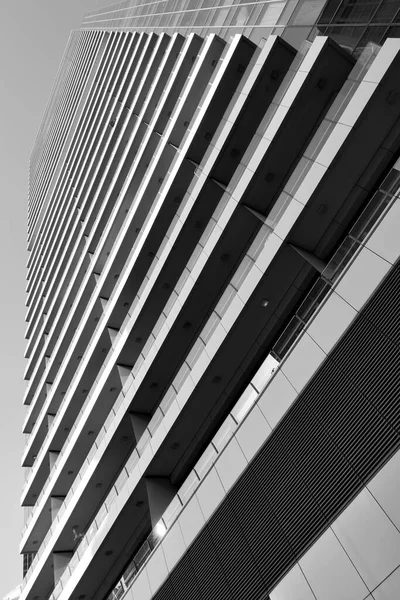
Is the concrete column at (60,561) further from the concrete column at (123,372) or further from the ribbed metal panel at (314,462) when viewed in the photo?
the ribbed metal panel at (314,462)

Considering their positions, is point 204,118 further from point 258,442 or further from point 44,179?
point 44,179

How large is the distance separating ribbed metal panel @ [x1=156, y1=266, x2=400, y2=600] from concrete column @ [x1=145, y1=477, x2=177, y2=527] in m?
3.62

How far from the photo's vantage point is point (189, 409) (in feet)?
48.0

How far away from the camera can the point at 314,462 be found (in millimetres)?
9180

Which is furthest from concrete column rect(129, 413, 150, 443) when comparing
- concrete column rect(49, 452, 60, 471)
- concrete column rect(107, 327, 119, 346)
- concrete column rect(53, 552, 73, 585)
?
concrete column rect(49, 452, 60, 471)

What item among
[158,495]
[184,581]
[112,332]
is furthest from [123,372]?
[184,581]

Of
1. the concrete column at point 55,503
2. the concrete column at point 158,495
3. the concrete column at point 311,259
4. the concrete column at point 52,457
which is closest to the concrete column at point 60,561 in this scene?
the concrete column at point 55,503

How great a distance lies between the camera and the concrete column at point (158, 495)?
1438 centimetres

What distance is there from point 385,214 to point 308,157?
4.98m

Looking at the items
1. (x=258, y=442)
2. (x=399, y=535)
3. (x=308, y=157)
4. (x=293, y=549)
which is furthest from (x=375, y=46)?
(x=293, y=549)

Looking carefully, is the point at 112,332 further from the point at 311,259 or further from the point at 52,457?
the point at 311,259

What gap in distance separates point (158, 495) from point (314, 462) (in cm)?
812

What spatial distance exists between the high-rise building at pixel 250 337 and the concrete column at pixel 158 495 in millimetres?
87

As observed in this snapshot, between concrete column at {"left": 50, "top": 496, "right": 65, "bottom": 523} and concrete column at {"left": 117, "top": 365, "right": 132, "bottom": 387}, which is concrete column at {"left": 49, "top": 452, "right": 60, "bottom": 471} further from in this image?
concrete column at {"left": 117, "top": 365, "right": 132, "bottom": 387}
